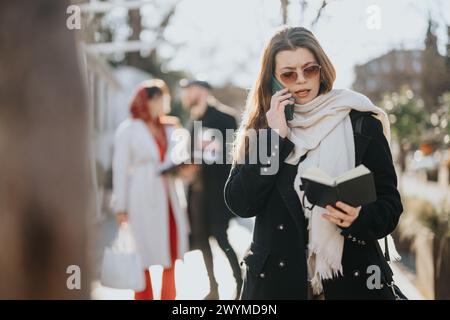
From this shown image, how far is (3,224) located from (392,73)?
736 centimetres

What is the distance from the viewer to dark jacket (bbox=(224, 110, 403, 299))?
278 cm

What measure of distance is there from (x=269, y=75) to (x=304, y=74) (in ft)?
0.53

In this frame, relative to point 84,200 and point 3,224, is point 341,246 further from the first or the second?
point 3,224

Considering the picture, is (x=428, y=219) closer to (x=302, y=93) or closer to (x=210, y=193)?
(x=210, y=193)

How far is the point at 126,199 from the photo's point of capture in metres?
5.64

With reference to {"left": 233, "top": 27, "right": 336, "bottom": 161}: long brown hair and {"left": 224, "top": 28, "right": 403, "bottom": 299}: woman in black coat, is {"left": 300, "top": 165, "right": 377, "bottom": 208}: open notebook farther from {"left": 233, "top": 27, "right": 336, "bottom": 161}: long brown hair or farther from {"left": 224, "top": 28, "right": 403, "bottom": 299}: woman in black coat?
{"left": 233, "top": 27, "right": 336, "bottom": 161}: long brown hair

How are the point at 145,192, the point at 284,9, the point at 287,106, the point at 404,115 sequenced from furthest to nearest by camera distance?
1. the point at 404,115
2. the point at 145,192
3. the point at 284,9
4. the point at 287,106

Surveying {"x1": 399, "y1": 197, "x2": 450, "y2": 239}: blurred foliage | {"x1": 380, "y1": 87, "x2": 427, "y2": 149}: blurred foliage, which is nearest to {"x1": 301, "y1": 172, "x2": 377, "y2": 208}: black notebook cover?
{"x1": 399, "y1": 197, "x2": 450, "y2": 239}: blurred foliage

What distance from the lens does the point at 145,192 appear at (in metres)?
5.61

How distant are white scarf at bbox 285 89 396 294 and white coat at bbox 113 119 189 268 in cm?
285

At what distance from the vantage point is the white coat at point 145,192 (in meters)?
5.57

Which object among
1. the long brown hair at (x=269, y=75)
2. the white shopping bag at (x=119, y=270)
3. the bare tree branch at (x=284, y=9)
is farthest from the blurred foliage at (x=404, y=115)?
the long brown hair at (x=269, y=75)

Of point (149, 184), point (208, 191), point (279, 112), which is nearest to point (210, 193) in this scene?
point (208, 191)
